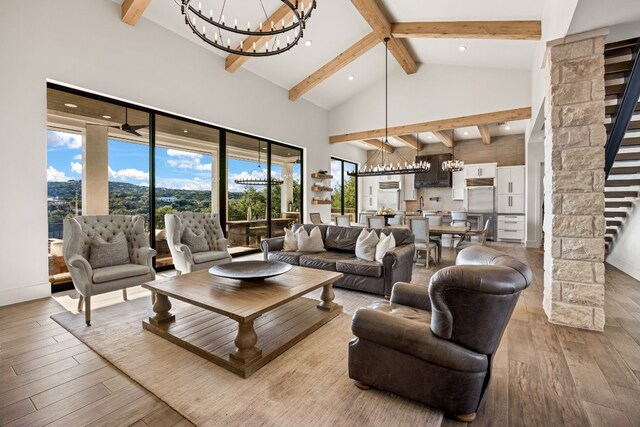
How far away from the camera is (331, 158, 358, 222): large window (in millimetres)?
10250

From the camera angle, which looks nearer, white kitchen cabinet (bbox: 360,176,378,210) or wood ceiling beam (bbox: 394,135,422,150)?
wood ceiling beam (bbox: 394,135,422,150)

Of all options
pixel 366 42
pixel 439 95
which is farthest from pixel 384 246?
pixel 439 95

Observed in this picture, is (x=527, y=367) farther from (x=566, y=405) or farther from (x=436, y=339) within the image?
(x=436, y=339)

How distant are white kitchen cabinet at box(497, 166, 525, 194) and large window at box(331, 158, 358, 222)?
4.74m

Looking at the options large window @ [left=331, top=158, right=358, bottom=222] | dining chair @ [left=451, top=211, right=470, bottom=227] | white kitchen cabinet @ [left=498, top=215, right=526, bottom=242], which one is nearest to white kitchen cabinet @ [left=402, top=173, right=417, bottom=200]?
large window @ [left=331, top=158, right=358, bottom=222]

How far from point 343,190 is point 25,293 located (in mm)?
8561

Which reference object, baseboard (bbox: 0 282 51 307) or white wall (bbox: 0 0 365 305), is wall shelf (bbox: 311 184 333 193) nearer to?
white wall (bbox: 0 0 365 305)

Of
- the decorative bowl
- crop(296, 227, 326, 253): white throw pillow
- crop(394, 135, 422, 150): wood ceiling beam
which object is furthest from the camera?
crop(394, 135, 422, 150): wood ceiling beam

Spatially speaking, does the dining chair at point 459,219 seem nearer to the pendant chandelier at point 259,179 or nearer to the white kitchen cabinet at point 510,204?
the white kitchen cabinet at point 510,204

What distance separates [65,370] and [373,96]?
7.87 m

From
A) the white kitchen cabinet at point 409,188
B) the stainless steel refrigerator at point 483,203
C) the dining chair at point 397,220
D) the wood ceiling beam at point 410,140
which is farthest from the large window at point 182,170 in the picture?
the stainless steel refrigerator at point 483,203

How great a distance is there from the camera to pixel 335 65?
21.3 ft

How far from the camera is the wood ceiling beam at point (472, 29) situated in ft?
14.4

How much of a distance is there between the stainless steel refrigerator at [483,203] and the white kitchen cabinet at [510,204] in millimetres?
188
